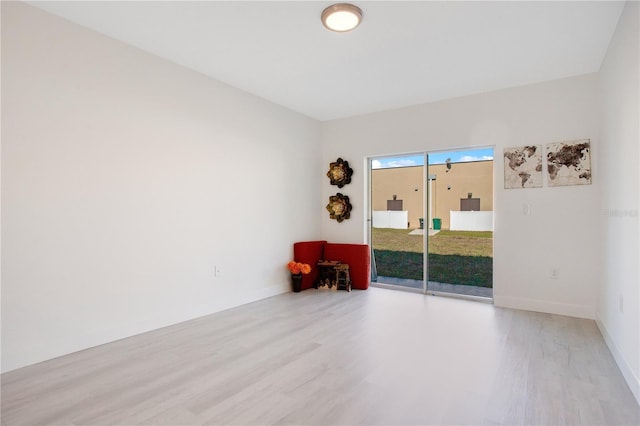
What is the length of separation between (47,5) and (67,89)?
0.58m

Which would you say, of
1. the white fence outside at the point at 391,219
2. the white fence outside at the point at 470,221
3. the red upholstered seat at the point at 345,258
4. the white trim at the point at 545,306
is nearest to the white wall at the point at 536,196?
the white trim at the point at 545,306

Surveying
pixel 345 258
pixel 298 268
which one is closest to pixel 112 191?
pixel 298 268

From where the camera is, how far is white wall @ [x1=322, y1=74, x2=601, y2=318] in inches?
136

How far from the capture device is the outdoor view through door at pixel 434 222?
169 inches

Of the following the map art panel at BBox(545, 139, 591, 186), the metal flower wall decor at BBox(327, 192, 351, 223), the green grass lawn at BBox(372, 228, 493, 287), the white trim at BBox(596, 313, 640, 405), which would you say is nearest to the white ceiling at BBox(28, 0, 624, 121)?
the map art panel at BBox(545, 139, 591, 186)

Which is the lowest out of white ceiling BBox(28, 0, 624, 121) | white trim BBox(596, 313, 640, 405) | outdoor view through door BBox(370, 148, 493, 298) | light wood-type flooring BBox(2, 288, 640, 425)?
light wood-type flooring BBox(2, 288, 640, 425)

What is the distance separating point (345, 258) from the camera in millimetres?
4875

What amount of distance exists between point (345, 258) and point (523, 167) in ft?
8.41

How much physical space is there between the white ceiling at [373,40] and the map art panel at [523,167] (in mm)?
770

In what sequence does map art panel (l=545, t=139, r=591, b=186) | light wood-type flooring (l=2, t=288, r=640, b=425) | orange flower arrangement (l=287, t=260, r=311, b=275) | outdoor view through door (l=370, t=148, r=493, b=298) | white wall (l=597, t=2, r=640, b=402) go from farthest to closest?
orange flower arrangement (l=287, t=260, r=311, b=275) < outdoor view through door (l=370, t=148, r=493, b=298) < map art panel (l=545, t=139, r=591, b=186) < white wall (l=597, t=2, r=640, b=402) < light wood-type flooring (l=2, t=288, r=640, b=425)

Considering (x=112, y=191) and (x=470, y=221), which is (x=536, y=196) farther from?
(x=112, y=191)

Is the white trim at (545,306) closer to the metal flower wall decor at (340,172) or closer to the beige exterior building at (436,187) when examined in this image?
the beige exterior building at (436,187)

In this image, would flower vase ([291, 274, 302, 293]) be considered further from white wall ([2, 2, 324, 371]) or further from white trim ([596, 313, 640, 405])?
white trim ([596, 313, 640, 405])

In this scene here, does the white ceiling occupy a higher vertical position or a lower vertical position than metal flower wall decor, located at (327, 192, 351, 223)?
higher
